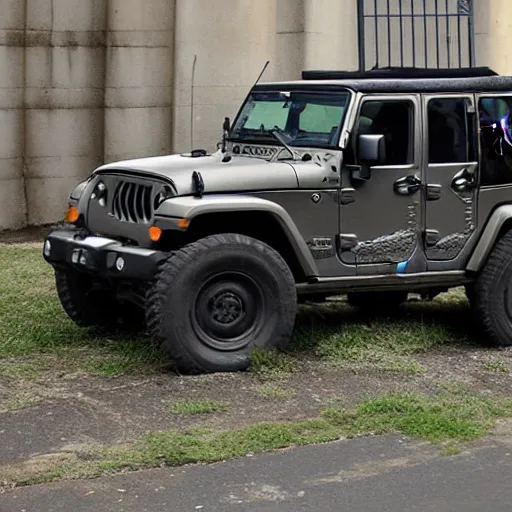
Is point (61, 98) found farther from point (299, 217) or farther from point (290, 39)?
point (299, 217)

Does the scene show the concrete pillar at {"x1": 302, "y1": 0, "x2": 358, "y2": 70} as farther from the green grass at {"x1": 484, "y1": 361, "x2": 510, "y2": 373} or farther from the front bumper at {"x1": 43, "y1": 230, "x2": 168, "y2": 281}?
the green grass at {"x1": 484, "y1": 361, "x2": 510, "y2": 373}

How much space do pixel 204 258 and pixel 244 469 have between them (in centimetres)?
188

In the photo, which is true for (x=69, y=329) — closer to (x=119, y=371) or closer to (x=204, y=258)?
(x=119, y=371)

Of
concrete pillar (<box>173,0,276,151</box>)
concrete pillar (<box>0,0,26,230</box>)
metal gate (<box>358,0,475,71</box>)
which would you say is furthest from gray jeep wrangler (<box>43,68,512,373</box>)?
metal gate (<box>358,0,475,71</box>)

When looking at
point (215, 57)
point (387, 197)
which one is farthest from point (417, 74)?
point (215, 57)

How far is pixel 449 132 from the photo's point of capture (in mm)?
Answer: 8320

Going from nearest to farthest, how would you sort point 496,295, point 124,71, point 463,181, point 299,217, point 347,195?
point 299,217 < point 347,195 < point 463,181 < point 496,295 < point 124,71

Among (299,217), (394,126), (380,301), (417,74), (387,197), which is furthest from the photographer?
(380,301)

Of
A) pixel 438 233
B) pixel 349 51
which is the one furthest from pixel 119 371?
pixel 349 51

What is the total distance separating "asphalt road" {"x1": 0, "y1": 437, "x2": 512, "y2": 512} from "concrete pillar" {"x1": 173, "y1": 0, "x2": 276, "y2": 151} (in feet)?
26.4

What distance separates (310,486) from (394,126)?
330 cm

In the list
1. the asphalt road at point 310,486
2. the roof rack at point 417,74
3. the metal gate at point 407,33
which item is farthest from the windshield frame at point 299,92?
the metal gate at point 407,33

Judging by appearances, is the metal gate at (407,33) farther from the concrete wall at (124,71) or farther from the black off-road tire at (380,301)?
the black off-road tire at (380,301)

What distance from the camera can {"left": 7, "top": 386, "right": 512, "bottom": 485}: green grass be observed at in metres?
5.88
